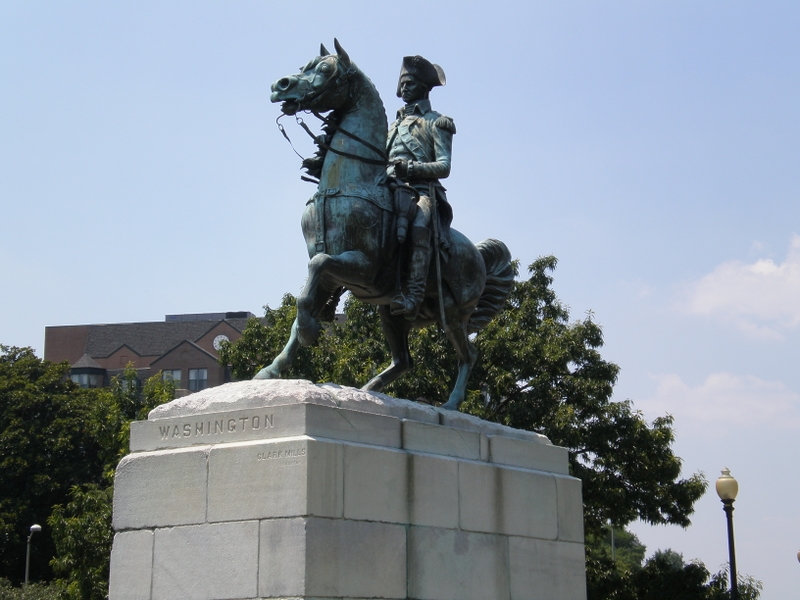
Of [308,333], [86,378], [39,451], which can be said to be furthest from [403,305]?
[86,378]

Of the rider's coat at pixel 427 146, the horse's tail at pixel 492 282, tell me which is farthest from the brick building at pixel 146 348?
the rider's coat at pixel 427 146

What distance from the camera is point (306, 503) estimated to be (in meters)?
8.52

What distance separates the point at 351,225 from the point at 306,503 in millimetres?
2930

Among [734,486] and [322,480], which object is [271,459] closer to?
[322,480]

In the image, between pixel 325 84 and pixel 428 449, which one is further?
pixel 325 84

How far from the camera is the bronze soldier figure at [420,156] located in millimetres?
11086

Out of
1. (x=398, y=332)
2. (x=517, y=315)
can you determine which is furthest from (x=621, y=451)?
(x=398, y=332)

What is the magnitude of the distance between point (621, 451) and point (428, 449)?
19.0 metres

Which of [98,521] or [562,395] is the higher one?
[562,395]

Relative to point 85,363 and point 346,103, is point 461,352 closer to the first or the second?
point 346,103

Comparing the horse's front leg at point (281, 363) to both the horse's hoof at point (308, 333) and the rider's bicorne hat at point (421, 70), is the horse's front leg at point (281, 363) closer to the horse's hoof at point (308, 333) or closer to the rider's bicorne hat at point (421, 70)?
the horse's hoof at point (308, 333)

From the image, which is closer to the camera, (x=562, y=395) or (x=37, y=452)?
(x=562, y=395)

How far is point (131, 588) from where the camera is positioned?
9.27m

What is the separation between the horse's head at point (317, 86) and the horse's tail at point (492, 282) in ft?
8.88
